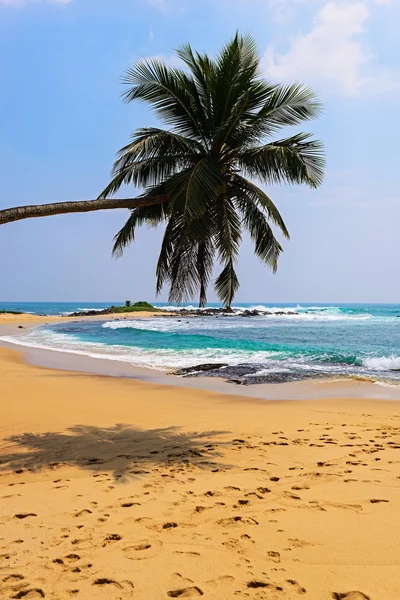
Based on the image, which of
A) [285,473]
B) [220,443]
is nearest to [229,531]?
[285,473]

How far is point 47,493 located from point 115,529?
4.12 ft

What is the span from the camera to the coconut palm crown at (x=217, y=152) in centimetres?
754

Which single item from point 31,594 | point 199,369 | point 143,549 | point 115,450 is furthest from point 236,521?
point 199,369

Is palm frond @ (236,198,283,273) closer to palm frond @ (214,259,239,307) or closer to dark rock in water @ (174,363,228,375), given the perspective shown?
palm frond @ (214,259,239,307)

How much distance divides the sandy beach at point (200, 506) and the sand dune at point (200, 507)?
0.05ft

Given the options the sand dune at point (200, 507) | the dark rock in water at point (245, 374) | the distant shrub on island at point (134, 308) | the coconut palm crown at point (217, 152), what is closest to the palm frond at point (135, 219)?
the coconut palm crown at point (217, 152)

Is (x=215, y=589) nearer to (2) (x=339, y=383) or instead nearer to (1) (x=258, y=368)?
(2) (x=339, y=383)

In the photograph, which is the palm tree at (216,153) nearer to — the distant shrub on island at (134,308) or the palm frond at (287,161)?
the palm frond at (287,161)

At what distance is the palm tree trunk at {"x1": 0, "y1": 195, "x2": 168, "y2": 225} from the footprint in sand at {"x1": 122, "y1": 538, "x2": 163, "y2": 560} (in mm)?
3650

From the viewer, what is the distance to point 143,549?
3.34 meters

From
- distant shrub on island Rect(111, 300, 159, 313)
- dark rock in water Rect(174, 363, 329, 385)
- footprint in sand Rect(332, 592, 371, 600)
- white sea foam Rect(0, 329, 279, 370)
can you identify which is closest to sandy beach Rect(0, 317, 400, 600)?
footprint in sand Rect(332, 592, 371, 600)

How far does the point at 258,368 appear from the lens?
50.0 feet

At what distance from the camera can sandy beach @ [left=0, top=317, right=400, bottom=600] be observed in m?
2.92

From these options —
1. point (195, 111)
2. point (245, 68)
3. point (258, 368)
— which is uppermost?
point (245, 68)
